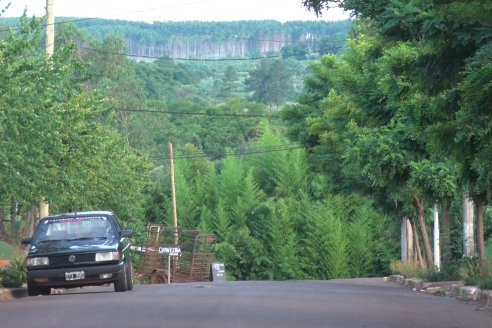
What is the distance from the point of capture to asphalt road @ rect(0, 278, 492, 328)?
1549 centimetres

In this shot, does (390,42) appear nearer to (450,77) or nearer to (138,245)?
(450,77)

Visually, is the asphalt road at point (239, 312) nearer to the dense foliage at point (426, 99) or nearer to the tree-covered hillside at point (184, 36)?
the dense foliage at point (426, 99)

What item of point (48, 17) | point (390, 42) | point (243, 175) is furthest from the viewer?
point (243, 175)

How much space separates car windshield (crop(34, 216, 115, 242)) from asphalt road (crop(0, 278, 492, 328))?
8.42ft

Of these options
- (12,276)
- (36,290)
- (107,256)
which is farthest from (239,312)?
(12,276)

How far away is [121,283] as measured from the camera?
973 inches

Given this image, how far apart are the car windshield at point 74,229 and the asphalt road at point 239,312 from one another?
2.57m

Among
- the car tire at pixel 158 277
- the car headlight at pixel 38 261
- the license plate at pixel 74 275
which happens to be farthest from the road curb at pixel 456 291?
the car tire at pixel 158 277

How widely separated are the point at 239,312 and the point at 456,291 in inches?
368

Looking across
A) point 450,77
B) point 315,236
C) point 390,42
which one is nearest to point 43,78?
point 390,42

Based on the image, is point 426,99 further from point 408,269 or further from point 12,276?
point 408,269

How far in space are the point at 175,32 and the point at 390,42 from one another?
181 meters

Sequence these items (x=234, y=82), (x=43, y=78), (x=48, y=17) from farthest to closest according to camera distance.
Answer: (x=234, y=82) < (x=48, y=17) < (x=43, y=78)

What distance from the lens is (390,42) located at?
17.9 meters
